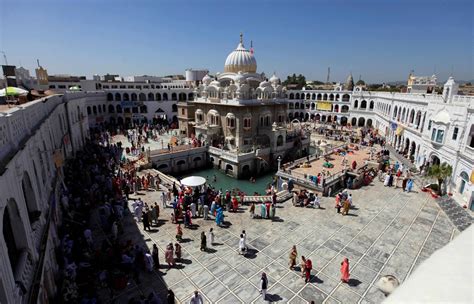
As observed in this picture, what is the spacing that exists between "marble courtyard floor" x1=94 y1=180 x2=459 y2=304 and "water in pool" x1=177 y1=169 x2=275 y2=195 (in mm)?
8927

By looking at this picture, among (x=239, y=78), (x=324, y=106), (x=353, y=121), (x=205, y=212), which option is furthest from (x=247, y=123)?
(x=324, y=106)

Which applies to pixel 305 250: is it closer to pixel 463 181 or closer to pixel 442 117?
pixel 463 181

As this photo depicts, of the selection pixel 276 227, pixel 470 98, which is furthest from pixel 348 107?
pixel 276 227

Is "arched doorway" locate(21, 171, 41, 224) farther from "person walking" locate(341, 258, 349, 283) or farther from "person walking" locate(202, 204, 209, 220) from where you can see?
"person walking" locate(341, 258, 349, 283)

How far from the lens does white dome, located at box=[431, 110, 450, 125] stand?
20.3 meters

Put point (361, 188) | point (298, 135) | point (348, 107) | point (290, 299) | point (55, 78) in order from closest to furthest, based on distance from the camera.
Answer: point (290, 299) → point (361, 188) → point (298, 135) → point (55, 78) → point (348, 107)

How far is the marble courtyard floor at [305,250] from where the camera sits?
9.96 meters

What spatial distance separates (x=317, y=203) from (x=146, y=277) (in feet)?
35.7

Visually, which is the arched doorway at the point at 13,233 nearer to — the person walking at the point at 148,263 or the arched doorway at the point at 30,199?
the arched doorway at the point at 30,199

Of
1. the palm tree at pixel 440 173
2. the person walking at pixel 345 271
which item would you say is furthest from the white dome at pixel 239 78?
the person walking at pixel 345 271

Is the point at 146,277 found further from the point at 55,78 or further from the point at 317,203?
the point at 55,78

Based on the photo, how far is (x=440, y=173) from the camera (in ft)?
59.4

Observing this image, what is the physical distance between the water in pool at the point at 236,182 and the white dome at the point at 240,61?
46.1 feet

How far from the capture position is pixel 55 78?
48000mm
